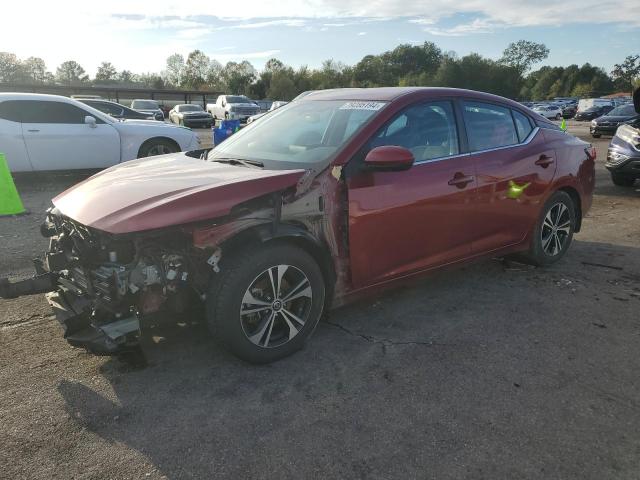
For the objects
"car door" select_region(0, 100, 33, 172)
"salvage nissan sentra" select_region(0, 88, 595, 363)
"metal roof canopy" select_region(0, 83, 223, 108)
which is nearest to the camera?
"salvage nissan sentra" select_region(0, 88, 595, 363)

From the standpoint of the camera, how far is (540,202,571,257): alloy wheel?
5.01 m

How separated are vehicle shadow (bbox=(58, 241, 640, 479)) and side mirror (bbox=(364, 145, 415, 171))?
1.22 meters

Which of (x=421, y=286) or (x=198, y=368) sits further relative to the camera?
(x=421, y=286)

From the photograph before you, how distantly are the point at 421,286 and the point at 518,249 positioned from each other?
104 centimetres

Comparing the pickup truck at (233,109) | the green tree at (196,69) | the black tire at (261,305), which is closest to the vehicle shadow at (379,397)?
the black tire at (261,305)

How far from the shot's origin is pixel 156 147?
398 inches

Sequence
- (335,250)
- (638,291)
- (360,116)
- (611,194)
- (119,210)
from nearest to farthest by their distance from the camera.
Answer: (119,210) → (335,250) → (360,116) → (638,291) → (611,194)

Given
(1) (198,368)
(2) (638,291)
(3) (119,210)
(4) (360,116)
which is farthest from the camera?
(2) (638,291)

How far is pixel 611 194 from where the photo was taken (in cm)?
952

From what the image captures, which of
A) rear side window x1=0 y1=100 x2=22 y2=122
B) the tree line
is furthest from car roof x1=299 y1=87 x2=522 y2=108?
the tree line

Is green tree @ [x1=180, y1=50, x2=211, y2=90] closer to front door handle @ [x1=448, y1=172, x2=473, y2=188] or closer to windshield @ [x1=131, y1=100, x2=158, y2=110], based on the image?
windshield @ [x1=131, y1=100, x2=158, y2=110]

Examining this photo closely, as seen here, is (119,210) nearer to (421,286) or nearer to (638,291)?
(421,286)

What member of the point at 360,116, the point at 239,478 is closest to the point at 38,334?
the point at 239,478

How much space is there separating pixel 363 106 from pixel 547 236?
2.50 m
